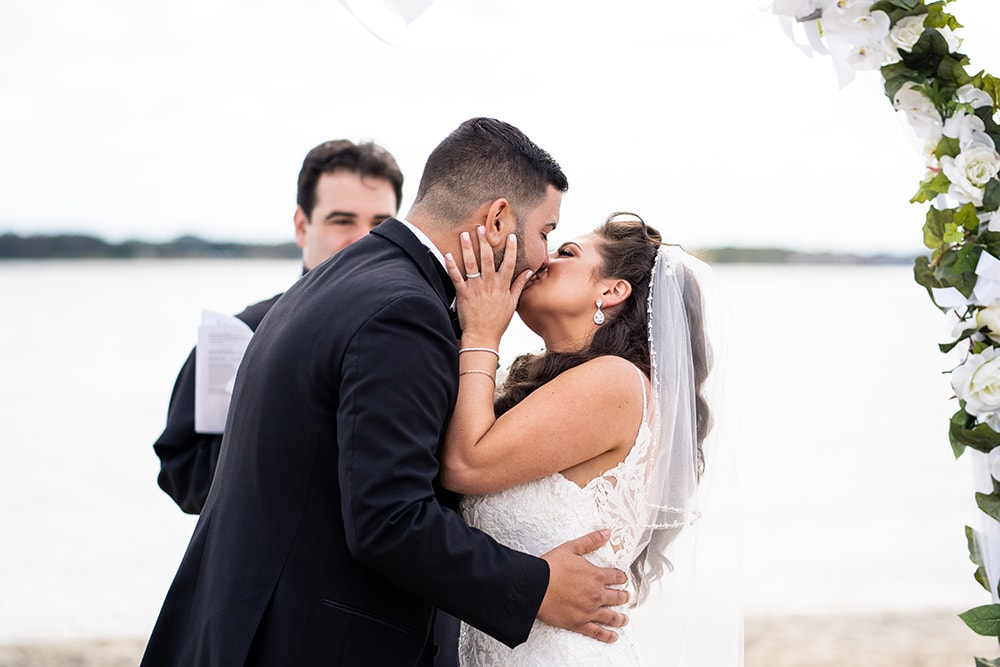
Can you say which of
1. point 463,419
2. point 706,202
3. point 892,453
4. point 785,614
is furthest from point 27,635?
point 706,202

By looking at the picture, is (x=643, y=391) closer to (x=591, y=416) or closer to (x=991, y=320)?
(x=591, y=416)

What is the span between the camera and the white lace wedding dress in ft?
8.68

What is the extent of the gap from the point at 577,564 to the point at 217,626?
0.87 m

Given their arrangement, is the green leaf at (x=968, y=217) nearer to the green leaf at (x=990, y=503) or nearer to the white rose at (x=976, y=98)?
the white rose at (x=976, y=98)

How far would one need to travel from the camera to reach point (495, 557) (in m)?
2.27

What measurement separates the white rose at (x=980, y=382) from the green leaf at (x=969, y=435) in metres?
0.03

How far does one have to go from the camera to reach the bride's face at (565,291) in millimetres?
2900

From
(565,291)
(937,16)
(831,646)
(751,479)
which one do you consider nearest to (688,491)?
(565,291)

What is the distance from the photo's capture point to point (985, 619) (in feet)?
7.09

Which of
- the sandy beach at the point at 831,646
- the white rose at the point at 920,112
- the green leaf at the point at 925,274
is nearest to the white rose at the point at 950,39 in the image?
the white rose at the point at 920,112

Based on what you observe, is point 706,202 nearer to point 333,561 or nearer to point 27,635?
point 27,635

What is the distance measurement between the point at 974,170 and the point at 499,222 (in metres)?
1.10

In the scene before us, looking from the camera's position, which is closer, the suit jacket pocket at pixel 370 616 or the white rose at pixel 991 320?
the white rose at pixel 991 320

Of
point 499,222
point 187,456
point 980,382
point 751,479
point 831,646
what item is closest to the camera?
point 980,382
